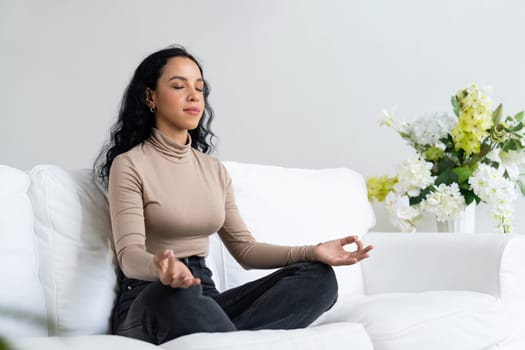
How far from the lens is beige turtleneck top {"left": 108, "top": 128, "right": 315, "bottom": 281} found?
173cm

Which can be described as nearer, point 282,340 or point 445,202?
point 282,340

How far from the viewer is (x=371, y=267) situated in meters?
2.55

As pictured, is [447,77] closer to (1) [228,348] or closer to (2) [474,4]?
(2) [474,4]

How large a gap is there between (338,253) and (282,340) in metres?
0.48

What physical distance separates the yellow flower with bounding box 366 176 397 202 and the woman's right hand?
62.2 inches

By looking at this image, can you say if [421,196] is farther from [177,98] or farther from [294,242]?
[177,98]

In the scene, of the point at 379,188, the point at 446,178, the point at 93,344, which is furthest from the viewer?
the point at 379,188

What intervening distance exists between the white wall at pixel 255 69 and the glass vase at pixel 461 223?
0.53 meters

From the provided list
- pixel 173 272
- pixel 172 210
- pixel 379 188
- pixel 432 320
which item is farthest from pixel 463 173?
pixel 173 272

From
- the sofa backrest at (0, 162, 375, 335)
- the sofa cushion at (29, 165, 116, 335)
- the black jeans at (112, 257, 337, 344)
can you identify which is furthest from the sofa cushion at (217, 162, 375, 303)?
the sofa cushion at (29, 165, 116, 335)

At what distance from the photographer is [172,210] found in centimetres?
187

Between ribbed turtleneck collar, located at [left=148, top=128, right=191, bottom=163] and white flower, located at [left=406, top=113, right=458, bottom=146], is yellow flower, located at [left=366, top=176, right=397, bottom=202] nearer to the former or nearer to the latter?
white flower, located at [left=406, top=113, right=458, bottom=146]

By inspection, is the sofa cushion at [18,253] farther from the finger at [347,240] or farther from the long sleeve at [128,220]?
the finger at [347,240]

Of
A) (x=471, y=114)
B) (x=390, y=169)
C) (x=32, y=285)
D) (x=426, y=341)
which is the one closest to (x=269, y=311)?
(x=426, y=341)
